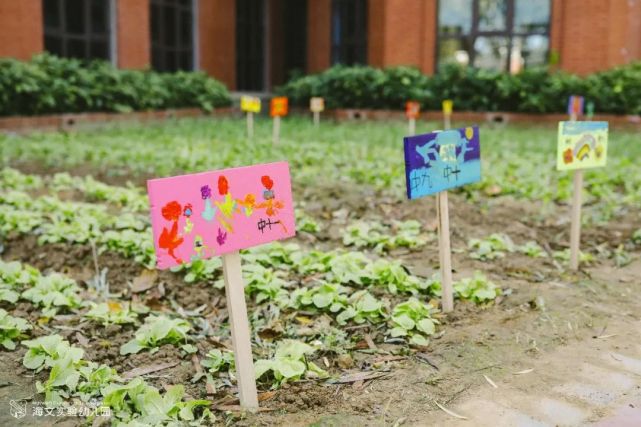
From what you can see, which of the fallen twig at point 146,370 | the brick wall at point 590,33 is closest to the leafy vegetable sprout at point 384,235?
the fallen twig at point 146,370

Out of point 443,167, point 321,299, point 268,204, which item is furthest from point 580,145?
point 268,204

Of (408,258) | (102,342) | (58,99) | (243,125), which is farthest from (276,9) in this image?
(102,342)

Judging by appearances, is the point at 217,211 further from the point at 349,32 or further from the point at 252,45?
the point at 252,45

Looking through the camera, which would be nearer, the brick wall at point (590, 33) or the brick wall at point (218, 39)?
the brick wall at point (590, 33)

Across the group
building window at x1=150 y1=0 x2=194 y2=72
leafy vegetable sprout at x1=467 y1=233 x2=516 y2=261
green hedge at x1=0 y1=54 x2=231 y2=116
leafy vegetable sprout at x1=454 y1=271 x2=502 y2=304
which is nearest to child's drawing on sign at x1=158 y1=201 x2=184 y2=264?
leafy vegetable sprout at x1=454 y1=271 x2=502 y2=304

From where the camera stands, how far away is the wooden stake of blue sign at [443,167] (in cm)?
346

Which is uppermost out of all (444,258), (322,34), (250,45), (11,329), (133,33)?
(322,34)

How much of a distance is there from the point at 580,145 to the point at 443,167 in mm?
1379

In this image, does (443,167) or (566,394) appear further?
(443,167)

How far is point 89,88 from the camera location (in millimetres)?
13500

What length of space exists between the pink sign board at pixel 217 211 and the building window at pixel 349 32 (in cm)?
1708

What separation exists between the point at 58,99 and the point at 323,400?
1148cm

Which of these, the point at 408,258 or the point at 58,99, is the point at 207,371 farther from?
the point at 58,99

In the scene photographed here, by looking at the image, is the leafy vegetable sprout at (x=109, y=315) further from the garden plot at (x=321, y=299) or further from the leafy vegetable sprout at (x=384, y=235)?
the leafy vegetable sprout at (x=384, y=235)
